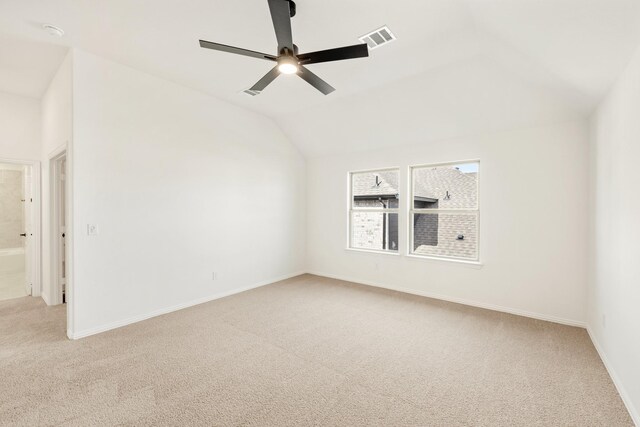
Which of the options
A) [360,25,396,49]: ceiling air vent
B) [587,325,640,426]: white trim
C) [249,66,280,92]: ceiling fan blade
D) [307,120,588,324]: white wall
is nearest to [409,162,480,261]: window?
[307,120,588,324]: white wall

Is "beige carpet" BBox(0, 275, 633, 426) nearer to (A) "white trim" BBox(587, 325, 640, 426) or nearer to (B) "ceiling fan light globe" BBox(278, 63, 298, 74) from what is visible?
(A) "white trim" BBox(587, 325, 640, 426)

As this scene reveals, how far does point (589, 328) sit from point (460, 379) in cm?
206

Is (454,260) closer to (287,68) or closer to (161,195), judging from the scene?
(287,68)

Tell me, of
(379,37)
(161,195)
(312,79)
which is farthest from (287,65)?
(161,195)

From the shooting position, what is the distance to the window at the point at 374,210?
5.23 metres

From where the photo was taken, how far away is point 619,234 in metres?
2.34

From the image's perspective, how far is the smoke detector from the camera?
2.65m

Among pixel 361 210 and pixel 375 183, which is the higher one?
pixel 375 183

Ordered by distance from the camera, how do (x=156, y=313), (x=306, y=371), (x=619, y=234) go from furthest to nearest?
(x=156, y=313)
(x=306, y=371)
(x=619, y=234)

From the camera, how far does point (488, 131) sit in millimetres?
4023

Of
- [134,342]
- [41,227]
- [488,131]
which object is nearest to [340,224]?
[488,131]

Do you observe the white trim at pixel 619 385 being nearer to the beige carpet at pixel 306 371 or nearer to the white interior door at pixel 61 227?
the beige carpet at pixel 306 371

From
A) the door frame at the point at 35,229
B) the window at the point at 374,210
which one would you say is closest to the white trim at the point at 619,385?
the window at the point at 374,210

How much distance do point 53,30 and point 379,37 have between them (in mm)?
3083
